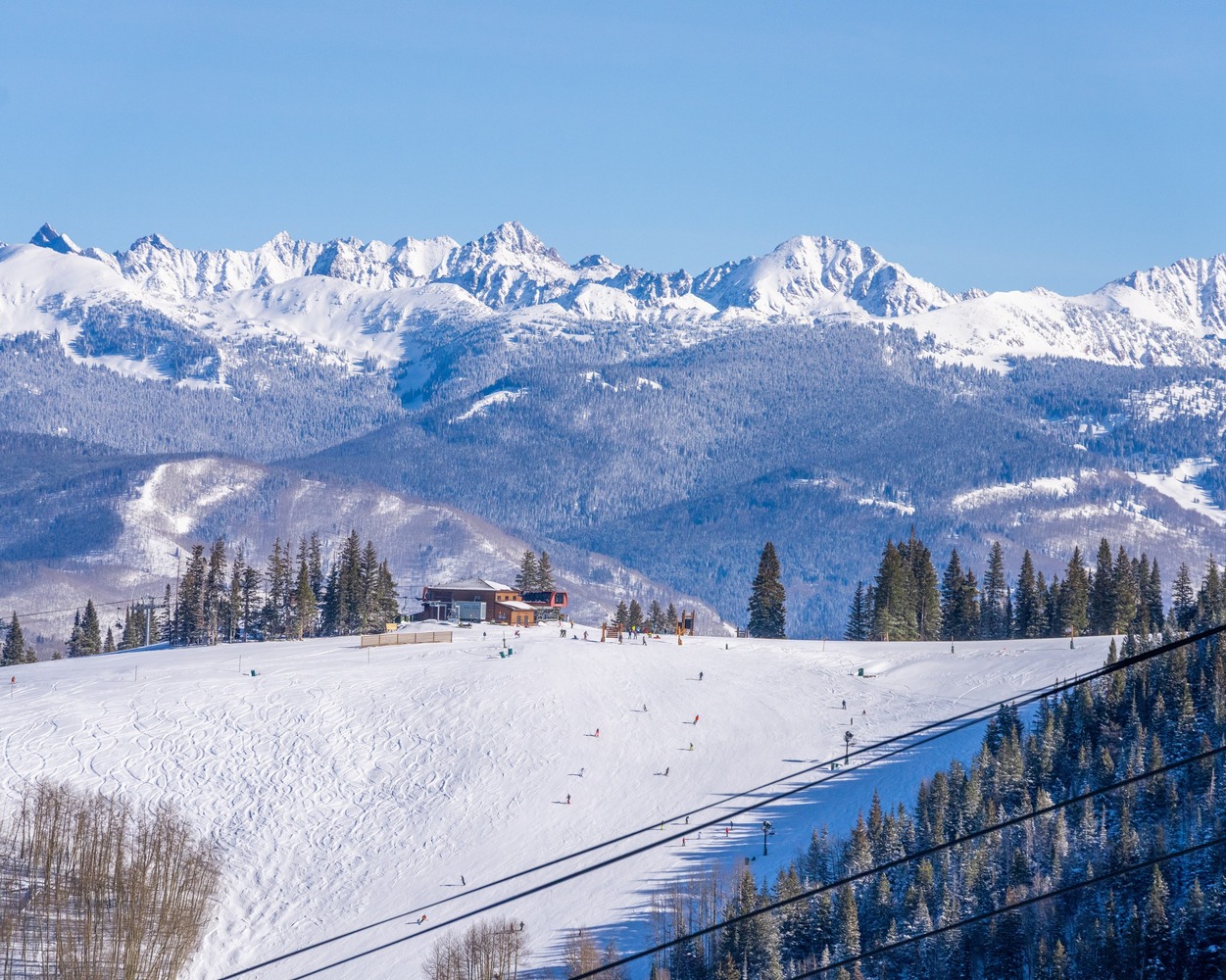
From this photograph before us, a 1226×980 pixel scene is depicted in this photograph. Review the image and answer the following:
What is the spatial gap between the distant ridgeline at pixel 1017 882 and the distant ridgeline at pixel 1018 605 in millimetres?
45016

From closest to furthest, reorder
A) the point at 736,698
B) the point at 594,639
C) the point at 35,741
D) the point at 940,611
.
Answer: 1. the point at 35,741
2. the point at 736,698
3. the point at 594,639
4. the point at 940,611

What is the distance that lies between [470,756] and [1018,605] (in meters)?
63.6

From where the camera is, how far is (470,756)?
116 meters

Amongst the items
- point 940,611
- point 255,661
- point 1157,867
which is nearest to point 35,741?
point 255,661

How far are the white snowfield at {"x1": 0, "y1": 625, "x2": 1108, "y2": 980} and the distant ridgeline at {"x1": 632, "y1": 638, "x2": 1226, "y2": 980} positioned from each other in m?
6.20

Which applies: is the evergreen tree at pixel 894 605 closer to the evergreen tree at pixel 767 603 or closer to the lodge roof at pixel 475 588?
the evergreen tree at pixel 767 603

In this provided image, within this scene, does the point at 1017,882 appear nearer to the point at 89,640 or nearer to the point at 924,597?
the point at 924,597

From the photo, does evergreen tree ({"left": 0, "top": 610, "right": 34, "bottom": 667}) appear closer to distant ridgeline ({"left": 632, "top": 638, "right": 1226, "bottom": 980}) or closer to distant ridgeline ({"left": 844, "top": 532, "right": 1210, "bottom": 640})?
distant ridgeline ({"left": 844, "top": 532, "right": 1210, "bottom": 640})

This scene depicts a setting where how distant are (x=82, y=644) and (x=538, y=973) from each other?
9868 cm

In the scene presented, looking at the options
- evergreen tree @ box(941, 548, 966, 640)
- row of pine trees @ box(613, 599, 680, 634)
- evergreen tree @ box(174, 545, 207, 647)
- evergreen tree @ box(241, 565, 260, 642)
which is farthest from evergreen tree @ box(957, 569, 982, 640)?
evergreen tree @ box(174, 545, 207, 647)

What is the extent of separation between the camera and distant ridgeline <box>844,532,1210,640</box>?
493 ft

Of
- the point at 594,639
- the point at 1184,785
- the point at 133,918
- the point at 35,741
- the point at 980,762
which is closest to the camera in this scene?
the point at 133,918

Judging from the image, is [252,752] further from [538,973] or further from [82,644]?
[82,644]

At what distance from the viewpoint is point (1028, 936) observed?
85562 mm
